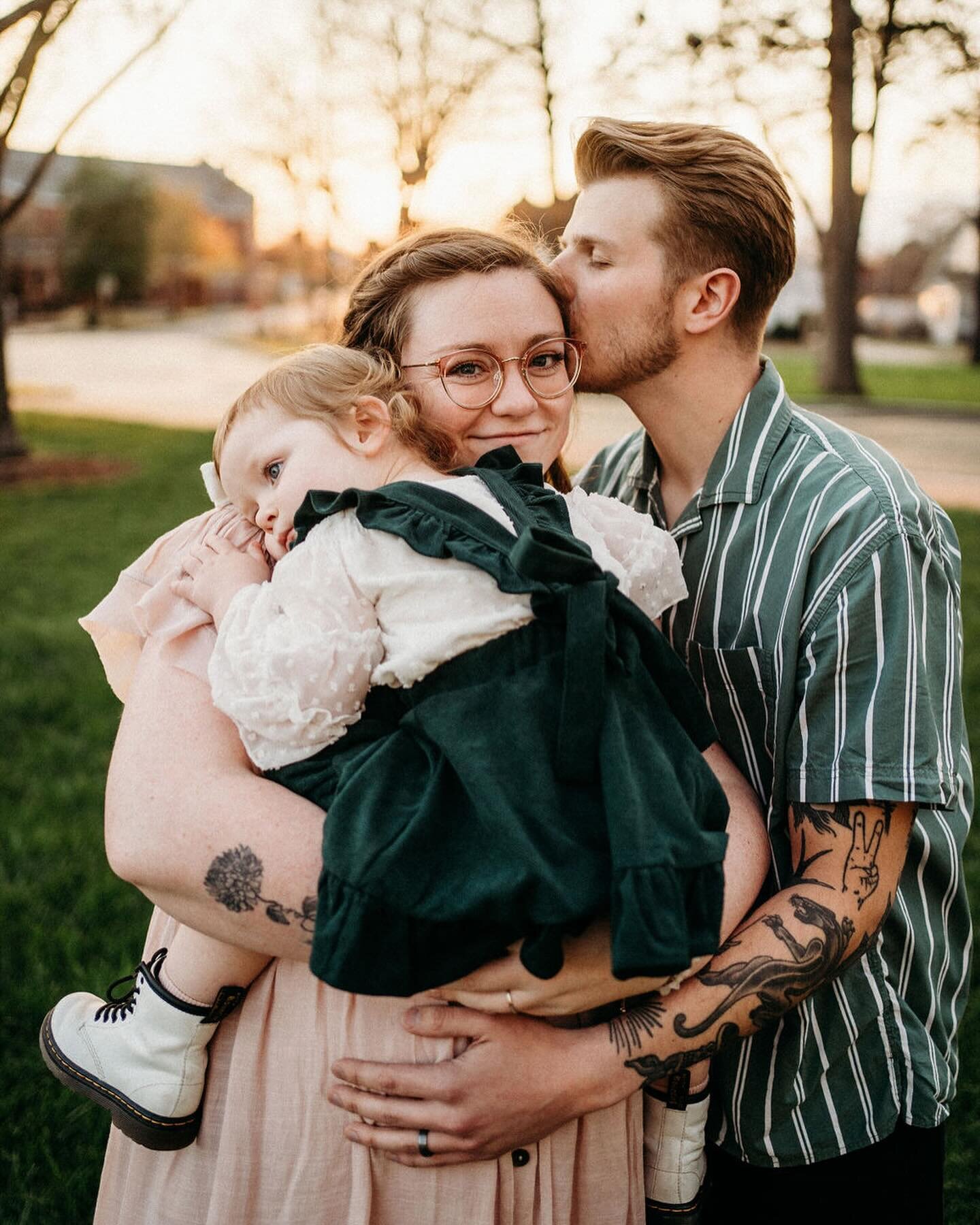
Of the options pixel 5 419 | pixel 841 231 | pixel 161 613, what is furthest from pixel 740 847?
pixel 841 231

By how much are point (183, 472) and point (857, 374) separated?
16.2 metres

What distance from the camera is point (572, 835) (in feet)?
Result: 5.02

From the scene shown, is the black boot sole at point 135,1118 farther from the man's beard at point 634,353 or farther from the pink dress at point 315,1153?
the man's beard at point 634,353

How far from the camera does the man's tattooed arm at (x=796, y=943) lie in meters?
1.84

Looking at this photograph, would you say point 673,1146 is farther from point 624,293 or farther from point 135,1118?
point 624,293

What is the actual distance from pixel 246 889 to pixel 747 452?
1.40 meters

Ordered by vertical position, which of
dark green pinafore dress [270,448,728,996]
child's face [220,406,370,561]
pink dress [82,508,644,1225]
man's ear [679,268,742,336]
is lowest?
pink dress [82,508,644,1225]

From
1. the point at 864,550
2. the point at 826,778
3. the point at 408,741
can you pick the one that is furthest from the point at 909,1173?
the point at 408,741

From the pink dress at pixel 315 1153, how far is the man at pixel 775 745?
0.27 ft

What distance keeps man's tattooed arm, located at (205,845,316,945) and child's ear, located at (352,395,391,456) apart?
77cm

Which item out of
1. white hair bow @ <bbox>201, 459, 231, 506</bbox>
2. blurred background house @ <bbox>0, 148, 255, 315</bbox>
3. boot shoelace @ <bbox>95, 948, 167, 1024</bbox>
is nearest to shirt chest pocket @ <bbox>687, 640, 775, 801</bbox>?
white hair bow @ <bbox>201, 459, 231, 506</bbox>

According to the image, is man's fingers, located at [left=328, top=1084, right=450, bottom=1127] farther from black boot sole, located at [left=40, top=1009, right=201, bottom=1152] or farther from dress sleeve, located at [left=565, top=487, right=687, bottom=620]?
dress sleeve, located at [left=565, top=487, right=687, bottom=620]

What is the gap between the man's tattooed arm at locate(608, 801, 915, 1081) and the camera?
6.04 feet

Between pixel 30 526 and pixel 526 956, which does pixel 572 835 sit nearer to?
pixel 526 956
